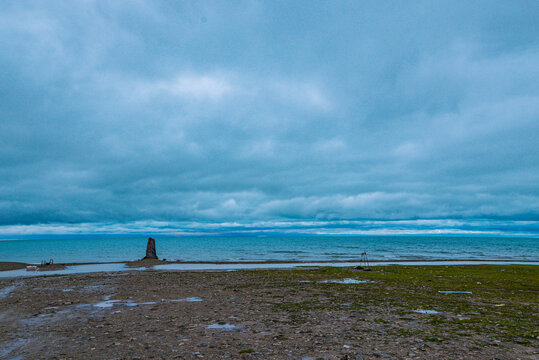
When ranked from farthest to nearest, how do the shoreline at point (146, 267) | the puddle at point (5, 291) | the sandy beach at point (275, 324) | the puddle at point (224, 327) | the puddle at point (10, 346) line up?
the shoreline at point (146, 267), the puddle at point (5, 291), the puddle at point (224, 327), the puddle at point (10, 346), the sandy beach at point (275, 324)

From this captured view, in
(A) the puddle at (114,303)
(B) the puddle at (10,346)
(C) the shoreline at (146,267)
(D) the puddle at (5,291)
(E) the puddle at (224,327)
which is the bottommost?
(C) the shoreline at (146,267)

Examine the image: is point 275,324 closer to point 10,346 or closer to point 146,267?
point 10,346

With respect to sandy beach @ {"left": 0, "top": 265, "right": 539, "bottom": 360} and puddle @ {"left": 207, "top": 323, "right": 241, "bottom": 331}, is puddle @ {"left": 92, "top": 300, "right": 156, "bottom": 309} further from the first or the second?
puddle @ {"left": 207, "top": 323, "right": 241, "bottom": 331}

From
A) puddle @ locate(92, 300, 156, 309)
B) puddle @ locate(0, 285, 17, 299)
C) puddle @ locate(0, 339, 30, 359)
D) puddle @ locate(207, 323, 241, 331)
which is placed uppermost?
puddle @ locate(0, 339, 30, 359)

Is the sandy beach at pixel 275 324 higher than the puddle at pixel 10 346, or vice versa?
the puddle at pixel 10 346

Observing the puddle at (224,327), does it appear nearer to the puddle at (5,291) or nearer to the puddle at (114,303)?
the puddle at (114,303)

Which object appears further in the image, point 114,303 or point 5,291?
point 5,291

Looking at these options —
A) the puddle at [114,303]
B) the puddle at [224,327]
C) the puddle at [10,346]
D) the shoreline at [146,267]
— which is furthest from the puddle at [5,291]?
the puddle at [224,327]

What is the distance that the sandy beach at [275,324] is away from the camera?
35.1 ft

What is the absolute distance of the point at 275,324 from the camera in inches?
562

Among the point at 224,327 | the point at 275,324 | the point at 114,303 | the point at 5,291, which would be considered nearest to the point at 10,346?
the point at 224,327

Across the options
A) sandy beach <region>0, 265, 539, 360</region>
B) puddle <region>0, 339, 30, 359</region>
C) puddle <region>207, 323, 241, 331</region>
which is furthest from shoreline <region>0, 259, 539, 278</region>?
puddle <region>0, 339, 30, 359</region>

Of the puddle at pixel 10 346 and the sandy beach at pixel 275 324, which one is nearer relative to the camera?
the sandy beach at pixel 275 324

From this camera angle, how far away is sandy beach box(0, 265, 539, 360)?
10.7 meters
